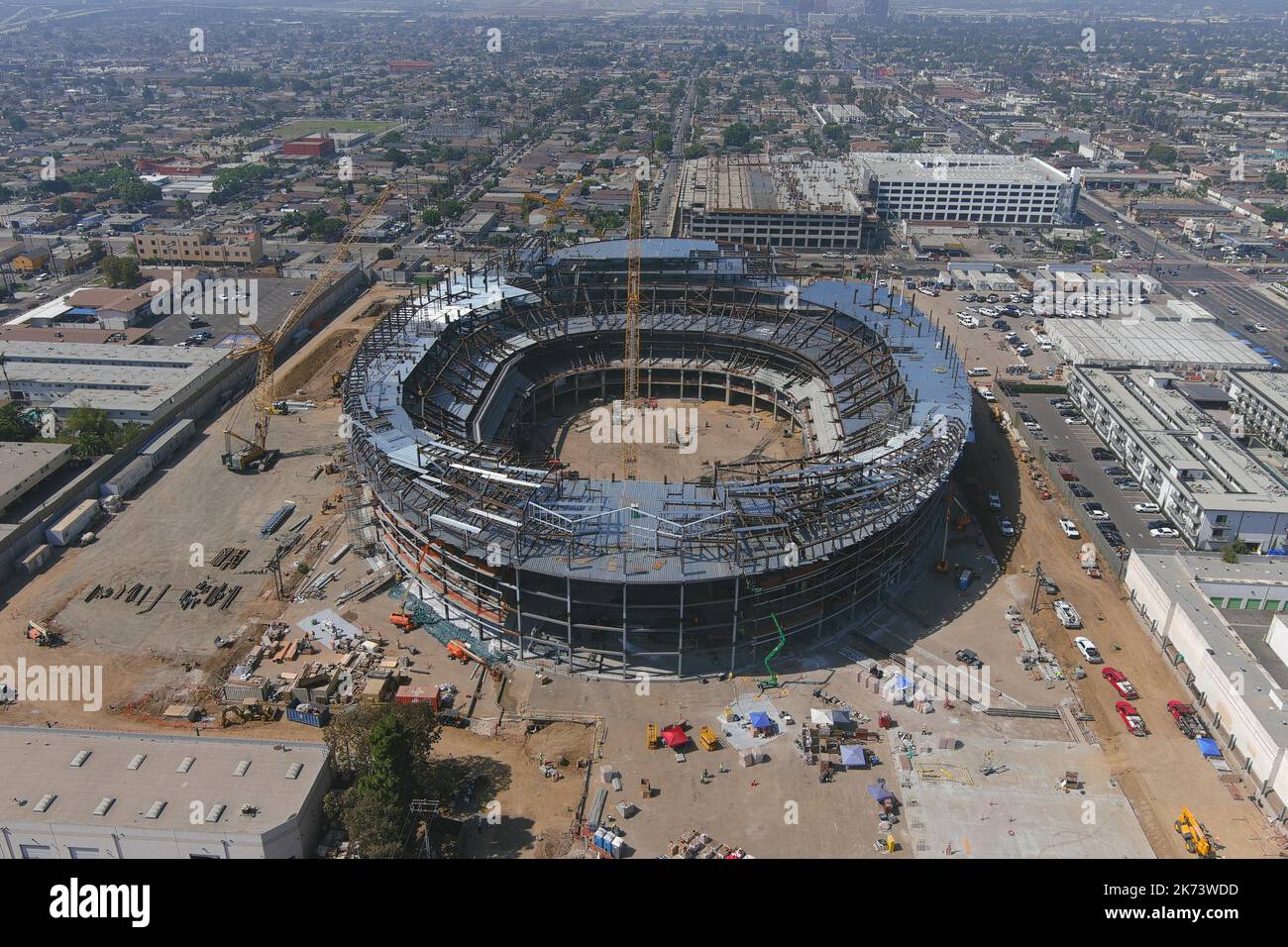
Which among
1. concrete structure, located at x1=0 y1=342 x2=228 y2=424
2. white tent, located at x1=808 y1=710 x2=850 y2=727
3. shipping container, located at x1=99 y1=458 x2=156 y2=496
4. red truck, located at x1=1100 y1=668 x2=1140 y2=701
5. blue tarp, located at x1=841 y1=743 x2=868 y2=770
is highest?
concrete structure, located at x1=0 y1=342 x2=228 y2=424

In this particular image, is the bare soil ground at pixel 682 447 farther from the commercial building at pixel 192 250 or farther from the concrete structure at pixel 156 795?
the commercial building at pixel 192 250

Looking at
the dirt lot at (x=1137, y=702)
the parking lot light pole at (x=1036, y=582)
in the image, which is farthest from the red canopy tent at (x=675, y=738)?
the parking lot light pole at (x=1036, y=582)

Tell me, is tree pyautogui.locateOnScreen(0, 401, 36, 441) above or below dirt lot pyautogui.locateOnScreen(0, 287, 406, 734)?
above

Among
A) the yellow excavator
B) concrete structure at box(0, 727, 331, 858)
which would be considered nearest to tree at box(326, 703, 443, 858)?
concrete structure at box(0, 727, 331, 858)

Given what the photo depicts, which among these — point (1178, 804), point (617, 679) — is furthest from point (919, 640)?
point (617, 679)

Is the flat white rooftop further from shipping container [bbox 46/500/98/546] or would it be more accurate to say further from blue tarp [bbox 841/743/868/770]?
shipping container [bbox 46/500/98/546]

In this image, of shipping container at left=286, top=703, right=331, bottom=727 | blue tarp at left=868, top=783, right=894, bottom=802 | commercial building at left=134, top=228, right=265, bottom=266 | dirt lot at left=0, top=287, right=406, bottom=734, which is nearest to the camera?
blue tarp at left=868, top=783, right=894, bottom=802

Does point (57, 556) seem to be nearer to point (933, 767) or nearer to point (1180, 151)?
point (933, 767)
